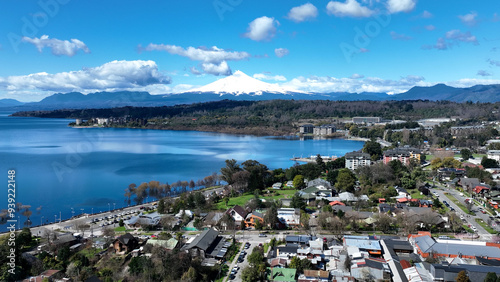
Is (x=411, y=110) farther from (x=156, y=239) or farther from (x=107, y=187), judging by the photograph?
(x=156, y=239)

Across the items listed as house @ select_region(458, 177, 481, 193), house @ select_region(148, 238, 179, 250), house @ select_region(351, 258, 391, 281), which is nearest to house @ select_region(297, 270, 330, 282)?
house @ select_region(351, 258, 391, 281)

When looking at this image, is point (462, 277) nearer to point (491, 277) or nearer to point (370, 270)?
point (491, 277)

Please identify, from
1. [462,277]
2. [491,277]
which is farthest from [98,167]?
[491,277]

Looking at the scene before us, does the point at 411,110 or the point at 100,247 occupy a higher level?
the point at 411,110

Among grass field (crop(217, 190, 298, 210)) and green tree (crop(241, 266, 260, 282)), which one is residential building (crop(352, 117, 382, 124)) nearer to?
grass field (crop(217, 190, 298, 210))

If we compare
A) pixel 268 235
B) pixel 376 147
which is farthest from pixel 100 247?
pixel 376 147

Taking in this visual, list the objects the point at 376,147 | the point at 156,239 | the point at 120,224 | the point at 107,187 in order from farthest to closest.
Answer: the point at 376,147 → the point at 107,187 → the point at 120,224 → the point at 156,239

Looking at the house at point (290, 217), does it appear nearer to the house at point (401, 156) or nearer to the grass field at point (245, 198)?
the grass field at point (245, 198)

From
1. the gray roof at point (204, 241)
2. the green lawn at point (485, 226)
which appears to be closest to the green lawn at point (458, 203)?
the green lawn at point (485, 226)
